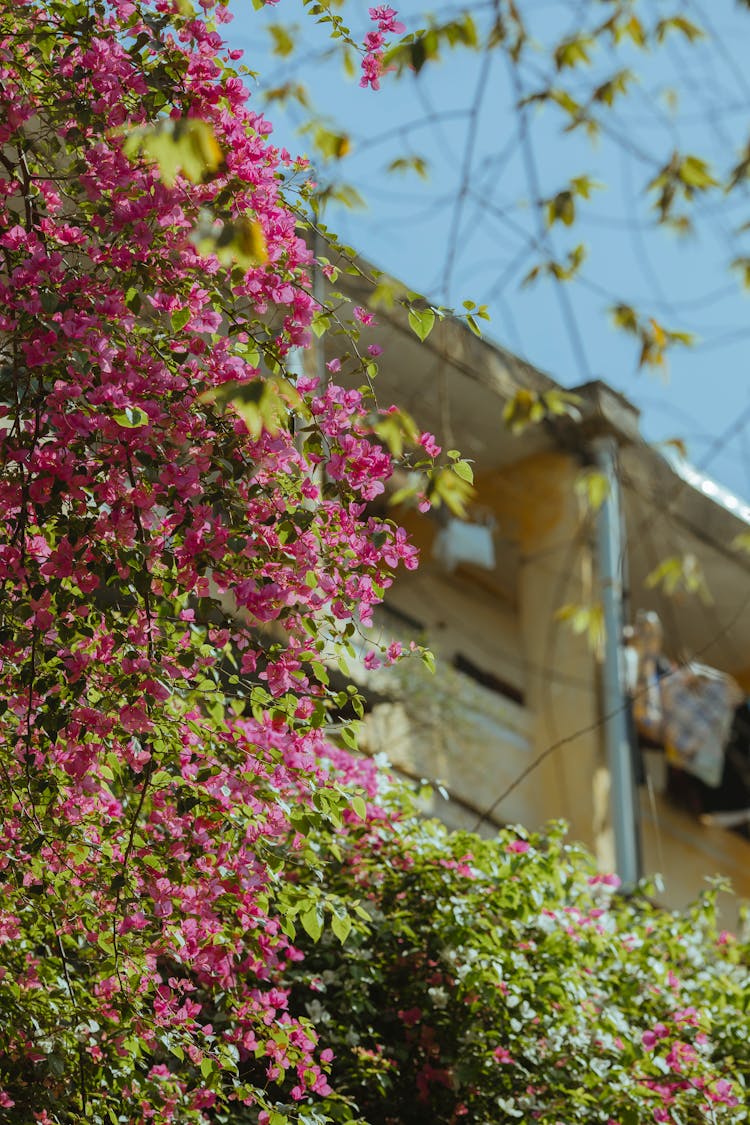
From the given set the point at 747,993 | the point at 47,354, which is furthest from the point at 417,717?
the point at 47,354

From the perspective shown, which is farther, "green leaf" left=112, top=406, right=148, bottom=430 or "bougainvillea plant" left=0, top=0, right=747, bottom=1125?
"bougainvillea plant" left=0, top=0, right=747, bottom=1125

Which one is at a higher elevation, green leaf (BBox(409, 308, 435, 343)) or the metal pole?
the metal pole

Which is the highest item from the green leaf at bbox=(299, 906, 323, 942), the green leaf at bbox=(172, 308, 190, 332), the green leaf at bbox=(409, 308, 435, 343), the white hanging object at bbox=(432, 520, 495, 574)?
the white hanging object at bbox=(432, 520, 495, 574)

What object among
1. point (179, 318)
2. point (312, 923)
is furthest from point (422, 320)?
point (312, 923)

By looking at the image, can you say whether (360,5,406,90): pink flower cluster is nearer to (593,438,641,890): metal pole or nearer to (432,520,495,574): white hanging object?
(593,438,641,890): metal pole

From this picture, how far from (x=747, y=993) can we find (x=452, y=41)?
3382 millimetres

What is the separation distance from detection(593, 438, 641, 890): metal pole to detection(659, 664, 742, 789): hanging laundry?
129 cm

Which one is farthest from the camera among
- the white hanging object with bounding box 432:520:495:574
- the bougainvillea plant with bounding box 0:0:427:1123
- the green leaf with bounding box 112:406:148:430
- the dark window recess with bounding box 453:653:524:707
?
the dark window recess with bounding box 453:653:524:707

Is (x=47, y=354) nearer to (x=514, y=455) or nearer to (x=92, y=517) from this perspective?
(x=92, y=517)

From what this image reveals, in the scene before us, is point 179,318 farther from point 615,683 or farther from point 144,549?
point 615,683

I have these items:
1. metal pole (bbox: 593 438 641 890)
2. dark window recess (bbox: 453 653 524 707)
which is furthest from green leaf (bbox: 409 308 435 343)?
dark window recess (bbox: 453 653 524 707)

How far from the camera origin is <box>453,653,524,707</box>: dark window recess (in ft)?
35.3

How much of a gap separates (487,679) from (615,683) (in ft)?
3.73

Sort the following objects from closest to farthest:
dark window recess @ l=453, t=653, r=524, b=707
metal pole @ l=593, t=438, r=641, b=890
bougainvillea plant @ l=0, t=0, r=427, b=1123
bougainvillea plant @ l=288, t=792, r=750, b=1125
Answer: bougainvillea plant @ l=0, t=0, r=427, b=1123 < bougainvillea plant @ l=288, t=792, r=750, b=1125 < metal pole @ l=593, t=438, r=641, b=890 < dark window recess @ l=453, t=653, r=524, b=707
